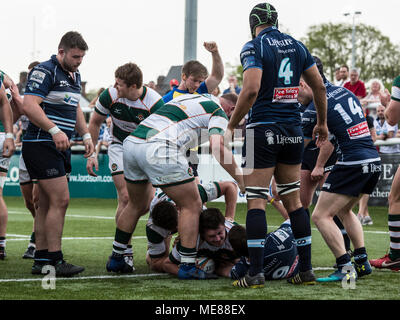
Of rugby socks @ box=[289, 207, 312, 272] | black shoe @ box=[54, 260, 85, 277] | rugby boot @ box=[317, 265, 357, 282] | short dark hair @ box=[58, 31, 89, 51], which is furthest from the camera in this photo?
short dark hair @ box=[58, 31, 89, 51]

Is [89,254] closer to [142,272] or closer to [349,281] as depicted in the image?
[142,272]

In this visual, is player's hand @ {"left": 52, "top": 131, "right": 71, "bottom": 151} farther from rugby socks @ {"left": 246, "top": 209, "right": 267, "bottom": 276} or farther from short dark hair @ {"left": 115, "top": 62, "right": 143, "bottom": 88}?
rugby socks @ {"left": 246, "top": 209, "right": 267, "bottom": 276}

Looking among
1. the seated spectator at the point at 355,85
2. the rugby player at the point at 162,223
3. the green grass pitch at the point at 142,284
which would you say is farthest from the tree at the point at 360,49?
the rugby player at the point at 162,223

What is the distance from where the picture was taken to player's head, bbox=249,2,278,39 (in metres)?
5.79

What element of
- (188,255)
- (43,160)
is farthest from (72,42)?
(188,255)

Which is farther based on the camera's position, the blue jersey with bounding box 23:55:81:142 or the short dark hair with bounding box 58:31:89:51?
the short dark hair with bounding box 58:31:89:51

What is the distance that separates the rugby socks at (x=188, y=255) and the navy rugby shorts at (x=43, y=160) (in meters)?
1.40

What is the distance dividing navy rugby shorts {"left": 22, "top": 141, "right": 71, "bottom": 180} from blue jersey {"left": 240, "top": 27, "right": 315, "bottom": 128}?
194 centimetres

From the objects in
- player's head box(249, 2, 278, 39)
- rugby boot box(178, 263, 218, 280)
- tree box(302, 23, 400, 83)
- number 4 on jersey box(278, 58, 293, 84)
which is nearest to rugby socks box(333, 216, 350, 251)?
rugby boot box(178, 263, 218, 280)

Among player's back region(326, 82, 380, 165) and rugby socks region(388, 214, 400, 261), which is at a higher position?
player's back region(326, 82, 380, 165)

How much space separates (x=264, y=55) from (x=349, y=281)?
83.5 inches

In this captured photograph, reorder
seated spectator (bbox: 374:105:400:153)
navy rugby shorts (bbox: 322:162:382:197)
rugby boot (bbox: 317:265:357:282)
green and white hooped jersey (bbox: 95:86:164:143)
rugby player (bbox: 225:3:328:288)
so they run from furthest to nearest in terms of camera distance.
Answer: seated spectator (bbox: 374:105:400:153)
green and white hooped jersey (bbox: 95:86:164:143)
navy rugby shorts (bbox: 322:162:382:197)
rugby boot (bbox: 317:265:357:282)
rugby player (bbox: 225:3:328:288)

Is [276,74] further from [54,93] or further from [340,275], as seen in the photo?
[54,93]
